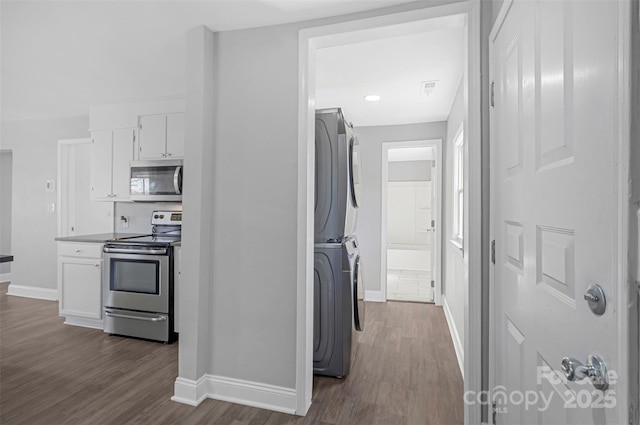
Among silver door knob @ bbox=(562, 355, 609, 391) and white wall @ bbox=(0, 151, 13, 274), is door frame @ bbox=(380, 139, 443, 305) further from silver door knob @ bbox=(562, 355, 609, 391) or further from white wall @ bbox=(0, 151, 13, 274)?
white wall @ bbox=(0, 151, 13, 274)

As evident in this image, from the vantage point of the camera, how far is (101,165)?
3.96 meters

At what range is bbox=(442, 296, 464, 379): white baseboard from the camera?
267 centimetres

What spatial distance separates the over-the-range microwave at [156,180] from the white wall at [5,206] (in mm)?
3312

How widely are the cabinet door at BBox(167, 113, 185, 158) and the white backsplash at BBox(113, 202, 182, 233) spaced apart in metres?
0.70

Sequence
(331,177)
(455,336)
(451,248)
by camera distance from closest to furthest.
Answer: (331,177)
(455,336)
(451,248)

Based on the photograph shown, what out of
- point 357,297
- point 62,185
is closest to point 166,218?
point 62,185

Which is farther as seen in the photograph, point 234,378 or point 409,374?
point 409,374

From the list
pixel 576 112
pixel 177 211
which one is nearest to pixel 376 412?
pixel 576 112

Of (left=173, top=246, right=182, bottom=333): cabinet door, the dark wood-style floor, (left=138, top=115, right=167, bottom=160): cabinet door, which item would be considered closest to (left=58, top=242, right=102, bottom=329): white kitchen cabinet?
the dark wood-style floor

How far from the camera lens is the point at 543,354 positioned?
1.02 meters

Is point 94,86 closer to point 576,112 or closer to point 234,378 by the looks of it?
point 234,378

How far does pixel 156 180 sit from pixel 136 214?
78 cm

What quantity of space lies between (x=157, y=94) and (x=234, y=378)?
295 cm

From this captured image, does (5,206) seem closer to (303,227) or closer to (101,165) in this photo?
(101,165)
